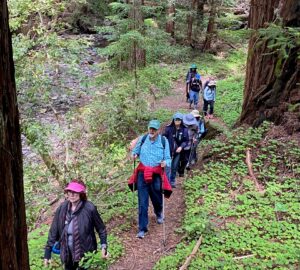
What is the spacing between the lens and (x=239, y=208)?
688cm

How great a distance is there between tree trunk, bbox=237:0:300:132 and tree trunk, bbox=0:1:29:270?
7706 mm

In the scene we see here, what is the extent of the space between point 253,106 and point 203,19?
49.2 feet

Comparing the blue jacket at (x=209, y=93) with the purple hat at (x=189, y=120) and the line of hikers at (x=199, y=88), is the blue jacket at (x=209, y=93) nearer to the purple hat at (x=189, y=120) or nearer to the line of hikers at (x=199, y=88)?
the line of hikers at (x=199, y=88)

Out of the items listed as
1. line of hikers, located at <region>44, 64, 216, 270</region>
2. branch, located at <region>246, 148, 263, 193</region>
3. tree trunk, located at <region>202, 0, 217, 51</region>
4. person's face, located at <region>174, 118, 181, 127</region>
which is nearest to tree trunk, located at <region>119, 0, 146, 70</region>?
line of hikers, located at <region>44, 64, 216, 270</region>

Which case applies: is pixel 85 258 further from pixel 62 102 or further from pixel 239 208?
pixel 62 102

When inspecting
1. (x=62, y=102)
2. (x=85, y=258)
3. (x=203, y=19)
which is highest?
(x=203, y=19)

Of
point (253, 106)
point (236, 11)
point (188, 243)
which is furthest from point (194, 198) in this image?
point (236, 11)

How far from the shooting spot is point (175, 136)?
8.52m

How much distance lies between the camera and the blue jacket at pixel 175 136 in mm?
8438

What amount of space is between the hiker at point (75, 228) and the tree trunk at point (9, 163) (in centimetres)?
256

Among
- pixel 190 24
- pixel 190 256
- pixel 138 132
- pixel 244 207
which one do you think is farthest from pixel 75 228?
pixel 190 24

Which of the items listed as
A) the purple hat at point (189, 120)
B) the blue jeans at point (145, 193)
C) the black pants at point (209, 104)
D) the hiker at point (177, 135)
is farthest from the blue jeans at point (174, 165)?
the black pants at point (209, 104)

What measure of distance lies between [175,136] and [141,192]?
240 centimetres

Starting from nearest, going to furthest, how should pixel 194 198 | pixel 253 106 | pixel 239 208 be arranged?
pixel 239 208 < pixel 194 198 < pixel 253 106
